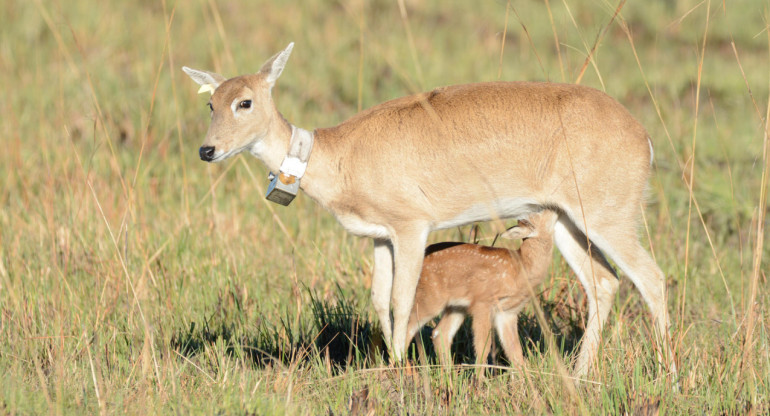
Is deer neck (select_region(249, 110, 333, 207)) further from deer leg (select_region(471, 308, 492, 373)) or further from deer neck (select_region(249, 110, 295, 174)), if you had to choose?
deer leg (select_region(471, 308, 492, 373))

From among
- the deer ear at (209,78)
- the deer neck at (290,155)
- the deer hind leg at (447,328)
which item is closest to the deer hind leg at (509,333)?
the deer hind leg at (447,328)

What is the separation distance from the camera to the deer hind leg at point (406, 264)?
4.69m

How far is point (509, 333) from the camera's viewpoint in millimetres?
4938

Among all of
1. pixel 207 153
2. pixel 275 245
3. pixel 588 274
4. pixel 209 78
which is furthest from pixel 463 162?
pixel 275 245

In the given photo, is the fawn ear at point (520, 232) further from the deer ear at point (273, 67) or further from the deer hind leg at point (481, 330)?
the deer ear at point (273, 67)

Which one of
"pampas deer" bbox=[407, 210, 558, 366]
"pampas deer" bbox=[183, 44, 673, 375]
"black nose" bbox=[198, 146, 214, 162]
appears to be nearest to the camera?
"black nose" bbox=[198, 146, 214, 162]

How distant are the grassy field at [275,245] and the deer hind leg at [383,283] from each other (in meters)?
0.26

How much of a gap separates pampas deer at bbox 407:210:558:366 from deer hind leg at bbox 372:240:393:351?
0.14 metres

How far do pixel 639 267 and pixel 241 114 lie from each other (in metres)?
2.33

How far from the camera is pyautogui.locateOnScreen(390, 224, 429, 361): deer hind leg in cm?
469

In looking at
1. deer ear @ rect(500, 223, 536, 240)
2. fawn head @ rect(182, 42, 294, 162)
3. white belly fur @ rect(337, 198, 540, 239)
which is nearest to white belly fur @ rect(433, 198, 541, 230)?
white belly fur @ rect(337, 198, 540, 239)

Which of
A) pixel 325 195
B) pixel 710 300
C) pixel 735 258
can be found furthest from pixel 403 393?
pixel 735 258

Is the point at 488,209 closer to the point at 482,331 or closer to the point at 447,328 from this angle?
the point at 482,331

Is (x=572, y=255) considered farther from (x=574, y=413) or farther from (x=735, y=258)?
(x=735, y=258)
